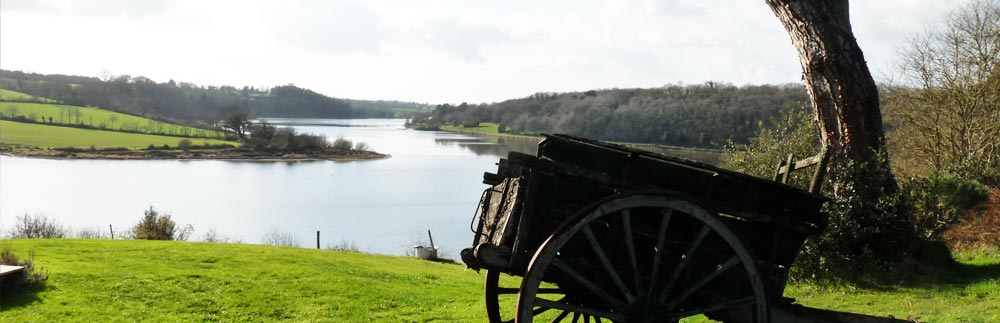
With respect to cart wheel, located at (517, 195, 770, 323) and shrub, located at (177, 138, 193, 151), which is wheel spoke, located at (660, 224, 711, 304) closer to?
cart wheel, located at (517, 195, 770, 323)

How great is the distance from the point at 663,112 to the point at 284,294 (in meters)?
59.7

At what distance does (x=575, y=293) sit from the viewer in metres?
5.76

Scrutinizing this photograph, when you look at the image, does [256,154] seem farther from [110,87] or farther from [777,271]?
[777,271]

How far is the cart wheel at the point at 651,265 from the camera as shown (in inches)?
193

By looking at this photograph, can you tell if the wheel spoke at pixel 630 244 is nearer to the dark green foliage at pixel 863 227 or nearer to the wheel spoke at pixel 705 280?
the wheel spoke at pixel 705 280

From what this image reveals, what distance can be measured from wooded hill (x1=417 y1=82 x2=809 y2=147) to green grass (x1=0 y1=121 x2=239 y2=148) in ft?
171

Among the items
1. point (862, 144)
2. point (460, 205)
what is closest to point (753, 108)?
point (460, 205)

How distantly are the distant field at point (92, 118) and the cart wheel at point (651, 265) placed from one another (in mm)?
127009

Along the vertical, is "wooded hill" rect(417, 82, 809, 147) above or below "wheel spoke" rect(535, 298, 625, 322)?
above

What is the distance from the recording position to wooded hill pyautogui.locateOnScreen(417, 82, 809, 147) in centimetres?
4859

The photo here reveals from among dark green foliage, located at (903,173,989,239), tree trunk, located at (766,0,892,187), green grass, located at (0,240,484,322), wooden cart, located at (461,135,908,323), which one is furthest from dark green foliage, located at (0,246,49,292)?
dark green foliage, located at (903,173,989,239)

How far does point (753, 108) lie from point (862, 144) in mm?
37998

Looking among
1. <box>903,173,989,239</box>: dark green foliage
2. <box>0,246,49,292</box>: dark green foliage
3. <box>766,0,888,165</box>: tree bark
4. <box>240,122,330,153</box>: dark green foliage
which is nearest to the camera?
<box>766,0,888,165</box>: tree bark

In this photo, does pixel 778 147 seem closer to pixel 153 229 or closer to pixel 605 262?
pixel 605 262
